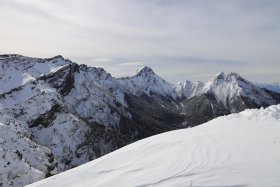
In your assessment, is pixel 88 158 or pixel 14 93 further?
pixel 14 93

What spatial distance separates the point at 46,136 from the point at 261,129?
102 m

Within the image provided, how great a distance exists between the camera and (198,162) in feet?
38.5

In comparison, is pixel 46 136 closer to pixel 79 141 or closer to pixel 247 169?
pixel 79 141

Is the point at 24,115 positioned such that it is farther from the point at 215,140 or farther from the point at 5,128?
the point at 215,140

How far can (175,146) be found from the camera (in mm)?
14812

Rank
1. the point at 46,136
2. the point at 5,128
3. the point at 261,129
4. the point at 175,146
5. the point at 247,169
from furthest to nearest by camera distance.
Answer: the point at 46,136
the point at 5,128
the point at 261,129
the point at 175,146
the point at 247,169

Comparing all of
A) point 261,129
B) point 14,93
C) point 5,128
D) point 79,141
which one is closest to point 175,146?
point 261,129

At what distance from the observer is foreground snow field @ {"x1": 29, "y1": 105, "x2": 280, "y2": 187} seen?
984cm

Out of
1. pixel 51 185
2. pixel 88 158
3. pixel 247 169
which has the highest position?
pixel 247 169

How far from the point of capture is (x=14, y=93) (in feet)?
421

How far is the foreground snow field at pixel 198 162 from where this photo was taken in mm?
9844

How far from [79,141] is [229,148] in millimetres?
112778

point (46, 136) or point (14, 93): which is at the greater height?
point (14, 93)

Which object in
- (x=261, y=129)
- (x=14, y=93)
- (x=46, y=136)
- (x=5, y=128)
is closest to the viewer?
(x=261, y=129)
